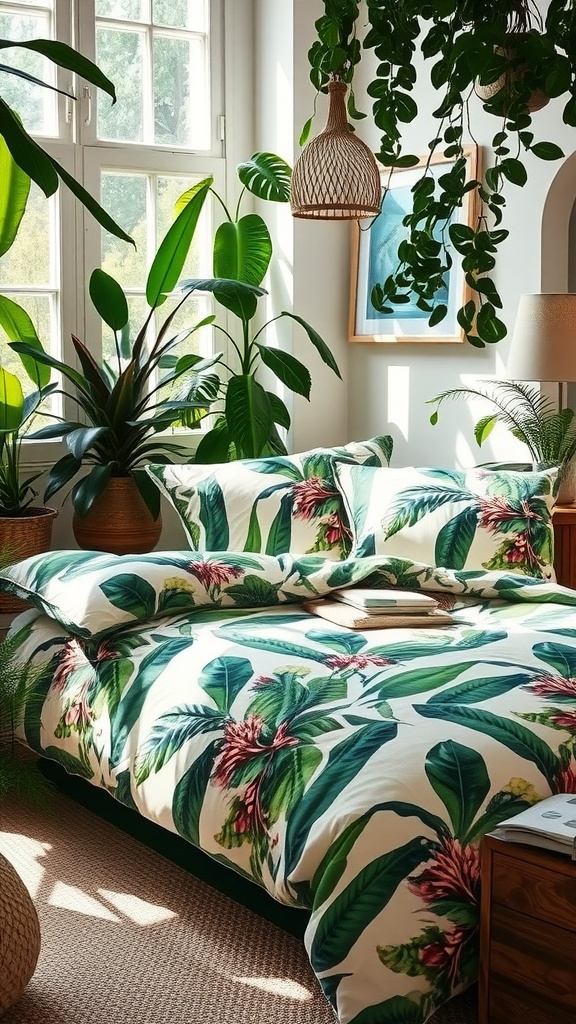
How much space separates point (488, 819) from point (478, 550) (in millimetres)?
1338

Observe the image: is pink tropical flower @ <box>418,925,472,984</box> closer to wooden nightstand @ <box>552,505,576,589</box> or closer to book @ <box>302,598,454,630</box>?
book @ <box>302,598,454,630</box>

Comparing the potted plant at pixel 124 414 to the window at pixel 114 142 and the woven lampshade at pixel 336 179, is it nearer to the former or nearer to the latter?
the window at pixel 114 142

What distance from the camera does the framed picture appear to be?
171 inches

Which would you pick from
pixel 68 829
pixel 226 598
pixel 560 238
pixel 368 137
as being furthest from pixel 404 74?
pixel 368 137

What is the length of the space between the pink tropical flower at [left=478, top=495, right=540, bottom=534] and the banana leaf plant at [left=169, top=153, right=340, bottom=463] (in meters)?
1.07

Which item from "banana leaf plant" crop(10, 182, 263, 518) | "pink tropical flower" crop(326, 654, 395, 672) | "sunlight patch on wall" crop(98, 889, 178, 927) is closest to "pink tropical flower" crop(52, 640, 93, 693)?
"sunlight patch on wall" crop(98, 889, 178, 927)

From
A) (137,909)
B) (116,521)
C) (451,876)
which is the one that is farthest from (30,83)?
(451,876)

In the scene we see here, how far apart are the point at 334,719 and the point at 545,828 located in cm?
57

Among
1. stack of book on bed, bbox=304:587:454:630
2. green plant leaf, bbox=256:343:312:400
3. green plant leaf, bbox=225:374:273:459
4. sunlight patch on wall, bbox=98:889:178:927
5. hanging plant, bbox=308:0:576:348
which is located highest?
hanging plant, bbox=308:0:576:348

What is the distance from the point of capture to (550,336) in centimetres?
374

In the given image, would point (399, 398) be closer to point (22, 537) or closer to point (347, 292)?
point (347, 292)

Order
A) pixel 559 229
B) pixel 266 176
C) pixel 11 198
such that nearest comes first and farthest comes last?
pixel 11 198, pixel 559 229, pixel 266 176

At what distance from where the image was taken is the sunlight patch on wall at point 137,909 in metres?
2.64

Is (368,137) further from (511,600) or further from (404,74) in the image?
(404,74)
